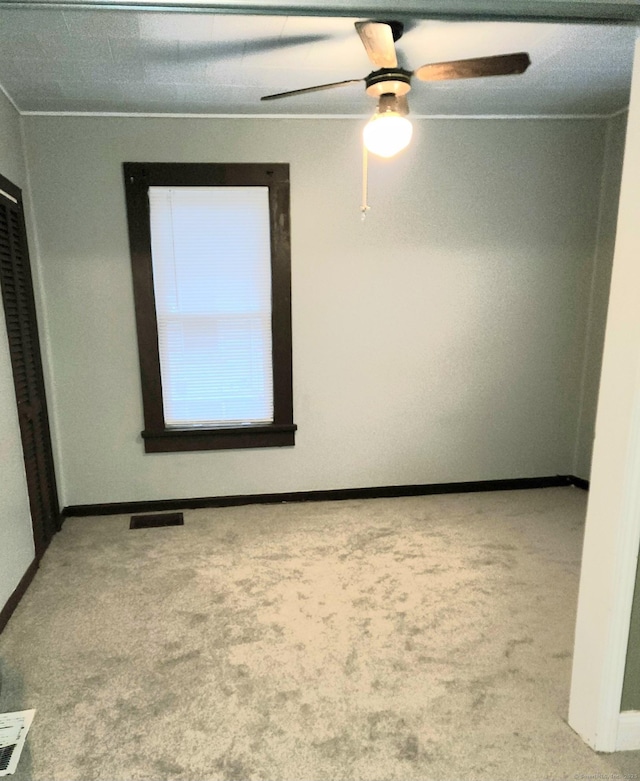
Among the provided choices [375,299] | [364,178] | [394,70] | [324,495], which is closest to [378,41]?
[394,70]

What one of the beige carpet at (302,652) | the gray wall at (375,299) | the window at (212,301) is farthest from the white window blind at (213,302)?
the beige carpet at (302,652)

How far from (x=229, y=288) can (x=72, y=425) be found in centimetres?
134

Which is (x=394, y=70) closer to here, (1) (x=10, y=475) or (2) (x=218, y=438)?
(2) (x=218, y=438)

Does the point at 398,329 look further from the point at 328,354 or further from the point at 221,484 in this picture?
the point at 221,484

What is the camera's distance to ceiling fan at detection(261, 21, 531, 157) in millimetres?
1672

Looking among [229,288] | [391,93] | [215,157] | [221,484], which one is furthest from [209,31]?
[221,484]

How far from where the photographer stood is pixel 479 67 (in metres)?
1.84

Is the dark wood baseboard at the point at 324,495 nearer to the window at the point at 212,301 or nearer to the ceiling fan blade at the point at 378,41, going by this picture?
the window at the point at 212,301

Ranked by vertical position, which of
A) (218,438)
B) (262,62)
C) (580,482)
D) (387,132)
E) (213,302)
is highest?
(262,62)

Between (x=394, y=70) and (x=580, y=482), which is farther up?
(x=394, y=70)

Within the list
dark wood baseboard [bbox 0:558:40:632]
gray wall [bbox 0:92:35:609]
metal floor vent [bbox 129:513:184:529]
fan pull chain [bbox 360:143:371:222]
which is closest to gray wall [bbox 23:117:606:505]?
fan pull chain [bbox 360:143:371:222]

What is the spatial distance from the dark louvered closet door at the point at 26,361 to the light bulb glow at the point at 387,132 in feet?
6.00

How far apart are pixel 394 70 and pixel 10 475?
2499mm

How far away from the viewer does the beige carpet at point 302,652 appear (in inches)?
59.7
